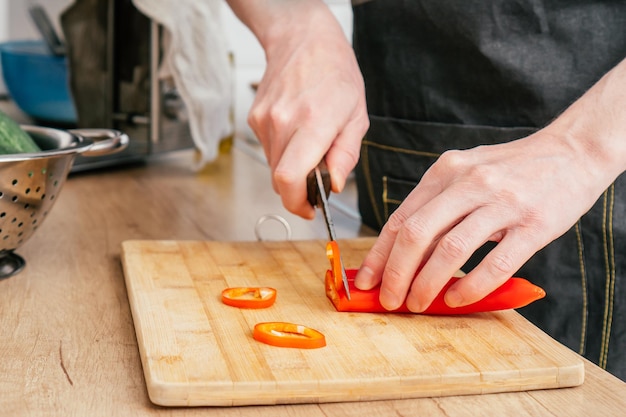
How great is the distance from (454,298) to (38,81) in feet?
3.64

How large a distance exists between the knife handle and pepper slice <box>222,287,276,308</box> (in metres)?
0.16

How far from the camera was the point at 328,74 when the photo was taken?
1050mm

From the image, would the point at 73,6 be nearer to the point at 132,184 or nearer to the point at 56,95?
the point at 56,95

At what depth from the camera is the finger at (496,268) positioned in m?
0.78

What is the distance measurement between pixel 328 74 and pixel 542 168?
1.16 feet

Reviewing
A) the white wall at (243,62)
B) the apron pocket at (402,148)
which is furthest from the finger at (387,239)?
the white wall at (243,62)

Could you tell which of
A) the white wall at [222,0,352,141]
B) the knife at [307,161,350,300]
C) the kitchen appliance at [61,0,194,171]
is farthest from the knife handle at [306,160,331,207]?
the white wall at [222,0,352,141]

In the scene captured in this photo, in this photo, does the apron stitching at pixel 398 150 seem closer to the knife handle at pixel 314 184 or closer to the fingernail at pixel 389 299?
the knife handle at pixel 314 184

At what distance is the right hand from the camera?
0.97m

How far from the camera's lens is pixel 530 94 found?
1098 mm

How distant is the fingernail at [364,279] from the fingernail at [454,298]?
0.27ft

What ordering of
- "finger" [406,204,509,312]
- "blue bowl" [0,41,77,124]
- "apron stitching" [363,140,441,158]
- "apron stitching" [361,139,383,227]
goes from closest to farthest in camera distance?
"finger" [406,204,509,312]
"apron stitching" [363,140,441,158]
"apron stitching" [361,139,383,227]
"blue bowl" [0,41,77,124]

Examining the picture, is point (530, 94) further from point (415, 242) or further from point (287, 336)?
point (287, 336)

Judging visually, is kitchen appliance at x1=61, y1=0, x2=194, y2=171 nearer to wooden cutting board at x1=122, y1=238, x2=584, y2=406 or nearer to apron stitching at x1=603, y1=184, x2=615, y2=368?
wooden cutting board at x1=122, y1=238, x2=584, y2=406
